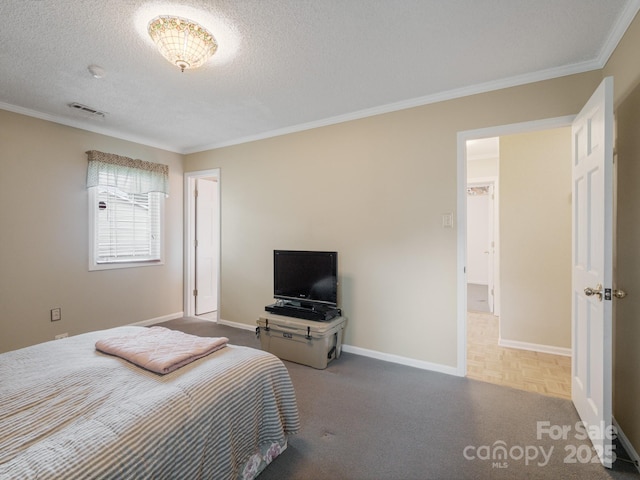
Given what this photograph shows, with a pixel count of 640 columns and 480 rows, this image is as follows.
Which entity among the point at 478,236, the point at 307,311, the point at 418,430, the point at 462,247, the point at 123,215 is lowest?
the point at 418,430

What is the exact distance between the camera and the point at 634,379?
171cm

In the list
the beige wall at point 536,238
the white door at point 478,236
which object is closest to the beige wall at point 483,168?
the beige wall at point 536,238

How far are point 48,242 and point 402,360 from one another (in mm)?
3884

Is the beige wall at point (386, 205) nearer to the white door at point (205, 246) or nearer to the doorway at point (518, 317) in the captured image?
the doorway at point (518, 317)

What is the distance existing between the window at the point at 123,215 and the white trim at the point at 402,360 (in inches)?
118

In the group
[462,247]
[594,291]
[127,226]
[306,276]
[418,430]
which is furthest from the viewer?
[127,226]

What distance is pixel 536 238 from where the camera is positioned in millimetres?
3324

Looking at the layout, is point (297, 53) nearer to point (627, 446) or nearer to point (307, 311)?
point (307, 311)

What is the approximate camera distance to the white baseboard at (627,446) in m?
1.65

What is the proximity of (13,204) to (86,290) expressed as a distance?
1124mm

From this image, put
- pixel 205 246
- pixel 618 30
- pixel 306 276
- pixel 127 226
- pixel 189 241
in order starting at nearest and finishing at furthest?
pixel 618 30
pixel 306 276
pixel 127 226
pixel 189 241
pixel 205 246

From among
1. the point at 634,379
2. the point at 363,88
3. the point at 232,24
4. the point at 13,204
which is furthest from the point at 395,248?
the point at 13,204

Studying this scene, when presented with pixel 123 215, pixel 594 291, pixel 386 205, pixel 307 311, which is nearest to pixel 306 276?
pixel 307 311

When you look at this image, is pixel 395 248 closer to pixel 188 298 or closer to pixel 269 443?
pixel 269 443
